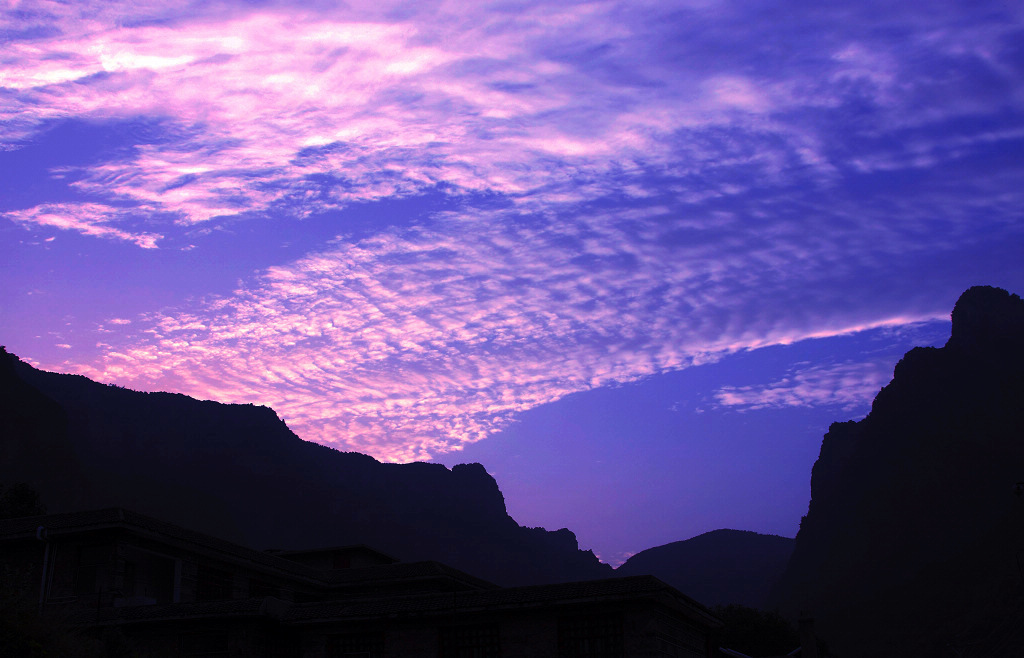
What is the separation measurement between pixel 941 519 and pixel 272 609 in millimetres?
166005

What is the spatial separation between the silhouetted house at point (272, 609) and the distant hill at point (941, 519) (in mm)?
111707

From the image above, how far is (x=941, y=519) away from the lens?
165m

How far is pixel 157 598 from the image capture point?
30812 mm

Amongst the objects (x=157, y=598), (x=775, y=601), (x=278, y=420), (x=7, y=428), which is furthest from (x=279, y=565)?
(x=775, y=601)

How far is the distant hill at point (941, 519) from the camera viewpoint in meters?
134

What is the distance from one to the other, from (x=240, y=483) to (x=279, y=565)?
14688cm

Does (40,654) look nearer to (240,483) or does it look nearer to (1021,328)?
(240,483)

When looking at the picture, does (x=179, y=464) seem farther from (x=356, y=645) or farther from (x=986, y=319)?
(x=986, y=319)

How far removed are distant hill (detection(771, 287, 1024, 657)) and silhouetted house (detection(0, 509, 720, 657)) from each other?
4398 inches

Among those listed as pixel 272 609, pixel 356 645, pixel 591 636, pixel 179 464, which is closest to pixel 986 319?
pixel 179 464

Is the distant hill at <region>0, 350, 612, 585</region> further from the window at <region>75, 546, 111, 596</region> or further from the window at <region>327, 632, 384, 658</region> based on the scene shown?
the window at <region>327, 632, 384, 658</region>

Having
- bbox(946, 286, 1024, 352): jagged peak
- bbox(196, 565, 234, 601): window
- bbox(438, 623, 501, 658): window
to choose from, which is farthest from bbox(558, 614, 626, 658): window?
bbox(946, 286, 1024, 352): jagged peak

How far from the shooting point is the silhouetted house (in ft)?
81.8

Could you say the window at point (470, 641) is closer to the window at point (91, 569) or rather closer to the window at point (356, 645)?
the window at point (356, 645)
